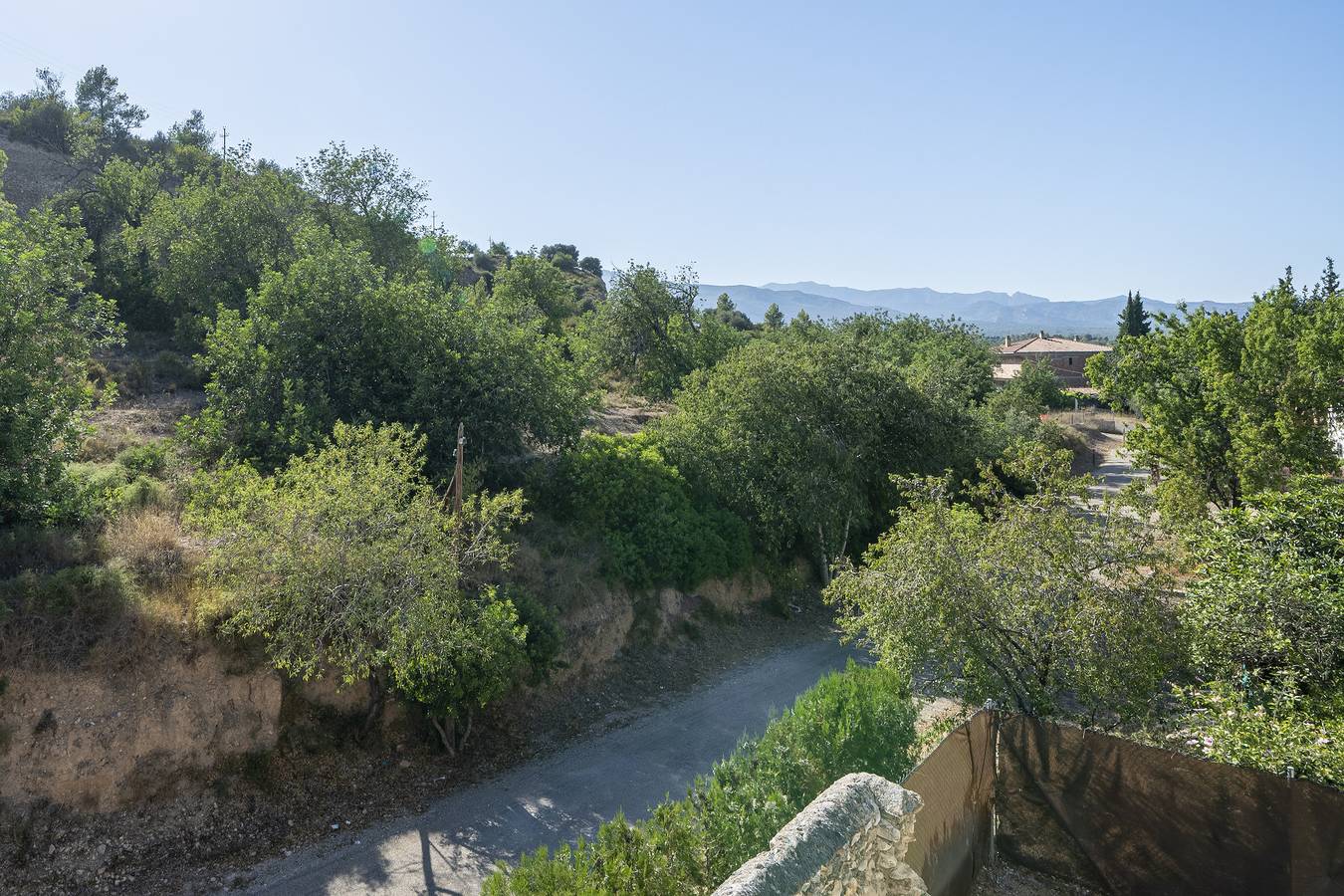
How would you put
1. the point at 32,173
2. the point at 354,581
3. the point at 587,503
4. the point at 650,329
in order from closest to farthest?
the point at 354,581, the point at 587,503, the point at 650,329, the point at 32,173

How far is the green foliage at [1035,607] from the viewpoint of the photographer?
31.7 ft

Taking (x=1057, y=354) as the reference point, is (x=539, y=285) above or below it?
above

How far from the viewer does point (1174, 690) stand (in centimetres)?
955

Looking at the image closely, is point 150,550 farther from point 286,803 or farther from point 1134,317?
point 1134,317

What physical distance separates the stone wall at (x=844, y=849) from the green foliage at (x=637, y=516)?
11.6m

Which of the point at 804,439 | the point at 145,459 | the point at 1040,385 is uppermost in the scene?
the point at 1040,385

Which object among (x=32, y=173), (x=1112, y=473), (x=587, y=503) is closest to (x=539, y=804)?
(x=587, y=503)

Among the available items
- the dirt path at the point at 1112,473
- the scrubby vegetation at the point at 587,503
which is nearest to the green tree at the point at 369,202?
the scrubby vegetation at the point at 587,503

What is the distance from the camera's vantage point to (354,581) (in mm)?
11148

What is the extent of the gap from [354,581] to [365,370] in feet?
27.2

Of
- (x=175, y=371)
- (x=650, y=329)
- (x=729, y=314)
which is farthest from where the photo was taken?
(x=729, y=314)

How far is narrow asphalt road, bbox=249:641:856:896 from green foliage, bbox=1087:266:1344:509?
11.4 meters

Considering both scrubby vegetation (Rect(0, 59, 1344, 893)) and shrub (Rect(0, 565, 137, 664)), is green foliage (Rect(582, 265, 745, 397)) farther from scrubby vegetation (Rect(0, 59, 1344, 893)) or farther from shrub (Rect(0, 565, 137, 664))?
shrub (Rect(0, 565, 137, 664))

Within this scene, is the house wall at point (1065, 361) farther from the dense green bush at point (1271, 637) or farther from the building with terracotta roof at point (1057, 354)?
the dense green bush at point (1271, 637)
